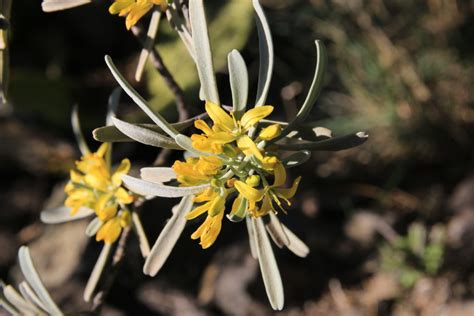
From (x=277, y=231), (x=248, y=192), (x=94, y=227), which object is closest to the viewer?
(x=248, y=192)

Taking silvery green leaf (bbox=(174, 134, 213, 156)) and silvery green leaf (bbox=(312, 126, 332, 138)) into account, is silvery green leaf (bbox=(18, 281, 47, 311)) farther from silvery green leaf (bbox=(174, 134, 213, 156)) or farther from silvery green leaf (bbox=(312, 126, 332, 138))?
silvery green leaf (bbox=(312, 126, 332, 138))

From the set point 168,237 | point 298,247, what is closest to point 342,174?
point 298,247

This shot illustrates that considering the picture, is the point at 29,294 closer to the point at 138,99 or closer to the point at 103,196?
the point at 103,196

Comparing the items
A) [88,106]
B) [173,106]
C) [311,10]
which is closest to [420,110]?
[311,10]

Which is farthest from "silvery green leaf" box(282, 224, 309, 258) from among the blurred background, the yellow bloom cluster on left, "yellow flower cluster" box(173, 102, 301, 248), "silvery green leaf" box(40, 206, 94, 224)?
the blurred background

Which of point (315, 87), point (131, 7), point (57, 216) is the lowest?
point (57, 216)

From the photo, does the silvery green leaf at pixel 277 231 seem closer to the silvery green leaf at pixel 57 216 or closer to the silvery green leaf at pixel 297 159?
the silvery green leaf at pixel 297 159

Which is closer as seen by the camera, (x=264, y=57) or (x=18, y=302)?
(x=264, y=57)
